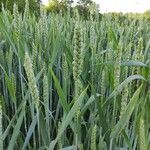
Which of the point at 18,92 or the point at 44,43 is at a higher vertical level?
the point at 44,43

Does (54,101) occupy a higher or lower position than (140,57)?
lower

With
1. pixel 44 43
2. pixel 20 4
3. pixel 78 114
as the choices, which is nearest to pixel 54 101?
pixel 44 43

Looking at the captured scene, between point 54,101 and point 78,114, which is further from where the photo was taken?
point 54,101

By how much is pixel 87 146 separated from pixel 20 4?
7.96 metres

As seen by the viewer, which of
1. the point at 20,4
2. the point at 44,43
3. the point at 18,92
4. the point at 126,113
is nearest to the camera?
the point at 126,113

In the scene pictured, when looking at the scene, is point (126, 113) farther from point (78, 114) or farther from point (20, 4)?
point (20, 4)

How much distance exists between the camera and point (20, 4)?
8.56 m

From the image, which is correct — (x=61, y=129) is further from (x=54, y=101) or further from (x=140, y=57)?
(x=54, y=101)

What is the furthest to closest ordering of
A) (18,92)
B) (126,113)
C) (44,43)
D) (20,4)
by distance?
(20,4) → (44,43) → (18,92) → (126,113)

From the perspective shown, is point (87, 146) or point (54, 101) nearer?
point (87, 146)

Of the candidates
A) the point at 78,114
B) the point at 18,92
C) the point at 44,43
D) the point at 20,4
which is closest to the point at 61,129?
the point at 78,114

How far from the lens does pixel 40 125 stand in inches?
27.9

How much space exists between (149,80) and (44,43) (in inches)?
18.0

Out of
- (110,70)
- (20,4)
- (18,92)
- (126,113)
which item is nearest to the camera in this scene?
(126,113)
